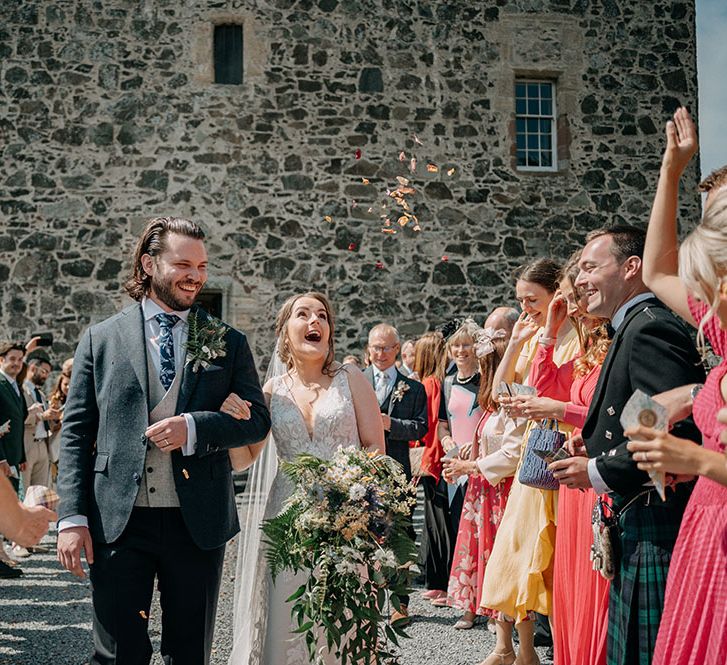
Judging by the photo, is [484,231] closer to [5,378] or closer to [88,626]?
[5,378]

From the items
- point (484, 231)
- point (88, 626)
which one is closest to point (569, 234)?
point (484, 231)

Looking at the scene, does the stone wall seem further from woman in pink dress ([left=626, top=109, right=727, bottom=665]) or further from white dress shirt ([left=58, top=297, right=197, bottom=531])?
woman in pink dress ([left=626, top=109, right=727, bottom=665])

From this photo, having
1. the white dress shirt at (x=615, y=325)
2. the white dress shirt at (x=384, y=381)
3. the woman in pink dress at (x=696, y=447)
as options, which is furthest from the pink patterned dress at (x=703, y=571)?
the white dress shirt at (x=384, y=381)

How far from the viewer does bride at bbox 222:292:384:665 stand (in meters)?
4.20

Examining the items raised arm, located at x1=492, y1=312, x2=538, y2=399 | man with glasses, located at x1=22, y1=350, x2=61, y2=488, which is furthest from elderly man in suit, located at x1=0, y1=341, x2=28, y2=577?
raised arm, located at x1=492, y1=312, x2=538, y2=399

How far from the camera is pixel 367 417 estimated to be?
4473 mm

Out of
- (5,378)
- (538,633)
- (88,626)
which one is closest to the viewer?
(538,633)

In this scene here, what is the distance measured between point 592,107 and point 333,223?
4727 millimetres

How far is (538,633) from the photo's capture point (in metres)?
5.45

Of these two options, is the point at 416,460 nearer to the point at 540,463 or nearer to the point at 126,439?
the point at 540,463

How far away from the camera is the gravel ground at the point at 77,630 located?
5.24 m

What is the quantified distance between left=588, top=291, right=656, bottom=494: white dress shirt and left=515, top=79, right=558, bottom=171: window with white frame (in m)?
11.8

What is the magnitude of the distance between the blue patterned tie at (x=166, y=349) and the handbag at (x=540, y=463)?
5.40 ft

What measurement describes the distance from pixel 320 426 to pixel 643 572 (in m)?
1.85
